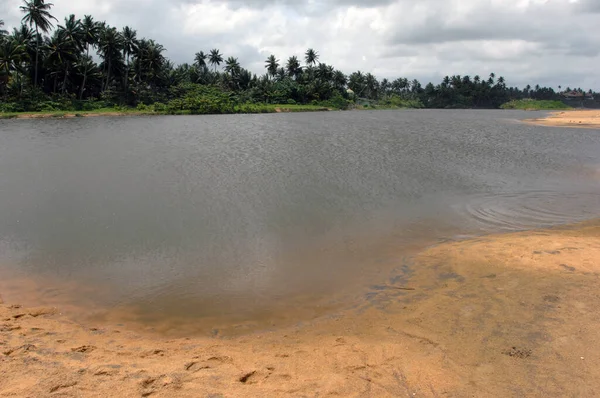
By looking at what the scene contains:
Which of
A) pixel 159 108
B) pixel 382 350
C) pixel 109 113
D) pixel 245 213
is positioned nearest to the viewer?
pixel 382 350

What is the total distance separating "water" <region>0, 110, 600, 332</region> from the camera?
27.5 feet

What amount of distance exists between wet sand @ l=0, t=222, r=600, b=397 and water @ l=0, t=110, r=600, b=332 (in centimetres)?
99

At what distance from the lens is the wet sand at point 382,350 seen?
478 cm

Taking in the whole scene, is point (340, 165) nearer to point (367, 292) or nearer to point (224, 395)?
point (367, 292)

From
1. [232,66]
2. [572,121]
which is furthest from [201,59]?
[572,121]

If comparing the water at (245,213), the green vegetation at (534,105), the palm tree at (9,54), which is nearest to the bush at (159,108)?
the palm tree at (9,54)

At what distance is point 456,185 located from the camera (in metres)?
17.2

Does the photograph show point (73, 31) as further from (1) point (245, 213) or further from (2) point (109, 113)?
(1) point (245, 213)

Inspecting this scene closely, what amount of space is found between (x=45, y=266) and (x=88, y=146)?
19.9 metres

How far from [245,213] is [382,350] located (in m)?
7.82

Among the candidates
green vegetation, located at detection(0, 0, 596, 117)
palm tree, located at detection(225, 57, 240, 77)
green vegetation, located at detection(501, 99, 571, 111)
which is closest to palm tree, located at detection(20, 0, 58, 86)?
green vegetation, located at detection(0, 0, 596, 117)

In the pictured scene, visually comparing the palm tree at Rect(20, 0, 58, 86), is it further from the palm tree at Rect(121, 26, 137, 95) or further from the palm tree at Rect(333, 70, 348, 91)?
the palm tree at Rect(333, 70, 348, 91)

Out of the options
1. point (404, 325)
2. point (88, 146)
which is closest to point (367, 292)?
point (404, 325)

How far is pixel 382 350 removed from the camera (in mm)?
5828
